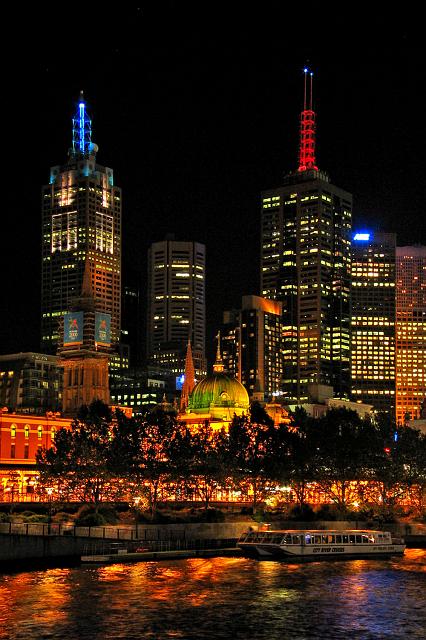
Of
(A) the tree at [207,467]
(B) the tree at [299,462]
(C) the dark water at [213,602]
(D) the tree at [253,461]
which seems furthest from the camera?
(D) the tree at [253,461]

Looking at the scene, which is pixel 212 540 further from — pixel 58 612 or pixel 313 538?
pixel 58 612

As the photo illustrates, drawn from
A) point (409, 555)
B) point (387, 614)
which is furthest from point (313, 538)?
point (387, 614)

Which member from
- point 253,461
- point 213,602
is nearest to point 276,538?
point 213,602

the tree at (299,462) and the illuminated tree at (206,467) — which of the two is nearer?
the tree at (299,462)

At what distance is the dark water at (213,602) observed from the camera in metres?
84.2

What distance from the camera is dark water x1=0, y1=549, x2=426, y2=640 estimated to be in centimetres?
8425

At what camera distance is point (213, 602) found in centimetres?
9625

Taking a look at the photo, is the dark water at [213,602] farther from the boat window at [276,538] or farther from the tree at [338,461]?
the tree at [338,461]

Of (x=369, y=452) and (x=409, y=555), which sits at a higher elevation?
(x=369, y=452)

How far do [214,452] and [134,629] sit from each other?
9956 cm

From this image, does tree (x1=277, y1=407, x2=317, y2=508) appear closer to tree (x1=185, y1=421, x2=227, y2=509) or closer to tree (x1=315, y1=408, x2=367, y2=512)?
tree (x1=315, y1=408, x2=367, y2=512)

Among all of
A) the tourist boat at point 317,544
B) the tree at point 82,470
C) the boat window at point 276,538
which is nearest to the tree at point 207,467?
the tree at point 82,470

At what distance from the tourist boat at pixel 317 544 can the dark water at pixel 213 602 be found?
683cm

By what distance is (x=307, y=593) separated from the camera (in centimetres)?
10250
